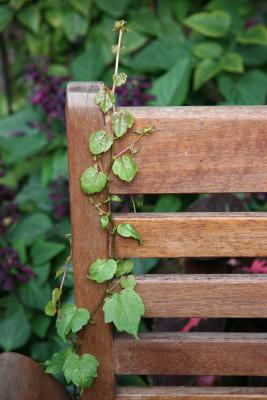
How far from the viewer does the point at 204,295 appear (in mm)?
1318

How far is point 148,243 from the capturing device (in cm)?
128

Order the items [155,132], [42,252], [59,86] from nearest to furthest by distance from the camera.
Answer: [155,132] < [42,252] < [59,86]

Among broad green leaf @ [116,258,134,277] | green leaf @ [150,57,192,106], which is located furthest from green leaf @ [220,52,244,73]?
broad green leaf @ [116,258,134,277]

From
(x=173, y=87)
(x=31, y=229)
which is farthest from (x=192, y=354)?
(x=173, y=87)

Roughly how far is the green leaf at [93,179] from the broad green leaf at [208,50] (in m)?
1.67

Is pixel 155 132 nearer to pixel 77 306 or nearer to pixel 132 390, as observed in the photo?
pixel 77 306

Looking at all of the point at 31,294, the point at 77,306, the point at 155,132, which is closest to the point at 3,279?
the point at 31,294

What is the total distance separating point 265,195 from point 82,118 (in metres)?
1.30

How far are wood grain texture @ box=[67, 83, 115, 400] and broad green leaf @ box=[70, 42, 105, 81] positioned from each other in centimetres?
162

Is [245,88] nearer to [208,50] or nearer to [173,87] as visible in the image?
[208,50]

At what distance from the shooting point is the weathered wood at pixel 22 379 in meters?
1.27

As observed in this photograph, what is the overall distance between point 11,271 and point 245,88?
1.22 m

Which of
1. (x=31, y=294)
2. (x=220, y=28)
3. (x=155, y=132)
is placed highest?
(x=220, y=28)

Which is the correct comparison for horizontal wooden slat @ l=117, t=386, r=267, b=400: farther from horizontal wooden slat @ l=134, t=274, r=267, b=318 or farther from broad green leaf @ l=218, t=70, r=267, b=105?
broad green leaf @ l=218, t=70, r=267, b=105
